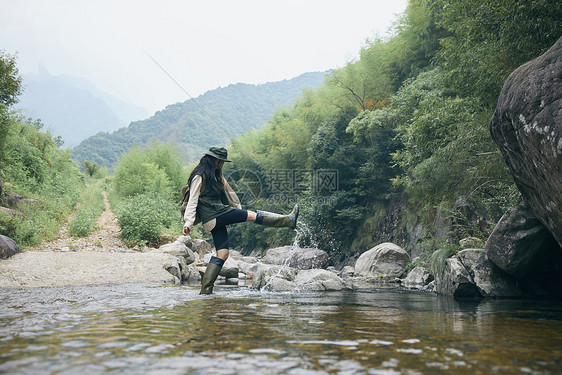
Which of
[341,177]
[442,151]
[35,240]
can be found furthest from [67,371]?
[341,177]

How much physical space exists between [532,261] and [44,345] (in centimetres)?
620

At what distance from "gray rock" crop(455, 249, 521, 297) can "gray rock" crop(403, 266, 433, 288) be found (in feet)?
9.84

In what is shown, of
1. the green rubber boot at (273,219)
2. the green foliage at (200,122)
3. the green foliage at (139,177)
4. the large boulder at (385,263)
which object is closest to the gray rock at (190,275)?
the green rubber boot at (273,219)

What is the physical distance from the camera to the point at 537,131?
4230 mm

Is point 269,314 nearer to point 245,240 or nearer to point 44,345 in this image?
point 44,345

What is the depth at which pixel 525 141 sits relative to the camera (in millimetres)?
4543

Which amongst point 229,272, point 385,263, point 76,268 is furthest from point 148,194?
point 76,268

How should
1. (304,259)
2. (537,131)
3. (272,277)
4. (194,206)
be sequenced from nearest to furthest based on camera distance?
(537,131), (194,206), (272,277), (304,259)

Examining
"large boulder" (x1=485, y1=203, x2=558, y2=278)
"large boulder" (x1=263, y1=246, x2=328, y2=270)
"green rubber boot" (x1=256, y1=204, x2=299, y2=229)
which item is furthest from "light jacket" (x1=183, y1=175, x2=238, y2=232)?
"large boulder" (x1=263, y1=246, x2=328, y2=270)

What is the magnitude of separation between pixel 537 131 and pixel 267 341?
3591 millimetres

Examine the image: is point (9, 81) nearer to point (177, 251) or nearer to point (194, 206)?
point (177, 251)

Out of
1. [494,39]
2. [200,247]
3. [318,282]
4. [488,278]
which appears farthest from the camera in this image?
[200,247]

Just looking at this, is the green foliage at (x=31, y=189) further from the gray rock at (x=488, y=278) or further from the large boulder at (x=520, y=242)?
the large boulder at (x=520, y=242)

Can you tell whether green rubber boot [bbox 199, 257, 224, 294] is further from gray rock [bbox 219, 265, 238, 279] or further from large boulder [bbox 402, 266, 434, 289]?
large boulder [bbox 402, 266, 434, 289]
